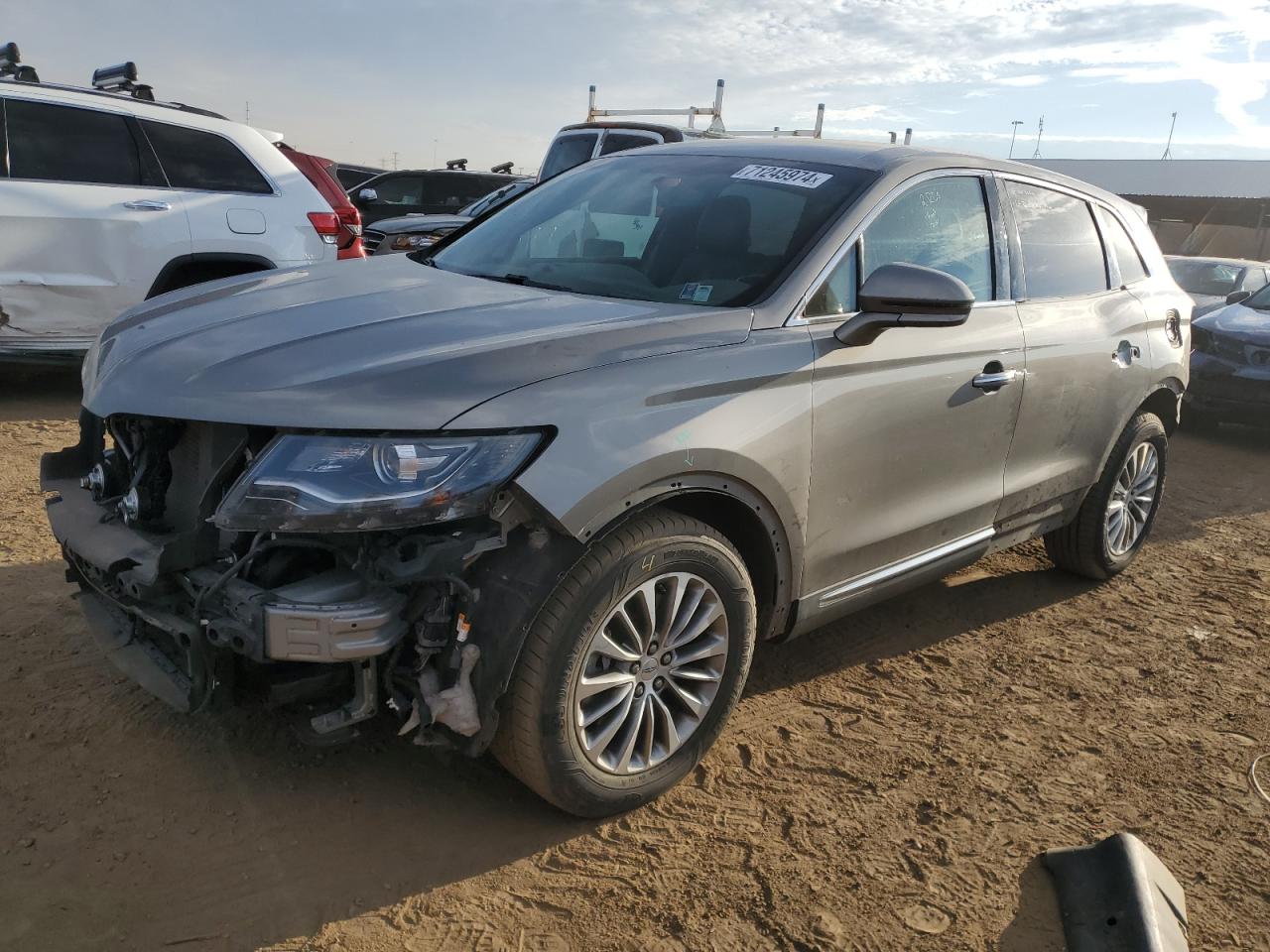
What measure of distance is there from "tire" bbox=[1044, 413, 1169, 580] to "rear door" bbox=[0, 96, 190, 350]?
5.46 m

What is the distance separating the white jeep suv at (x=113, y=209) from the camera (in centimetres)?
605

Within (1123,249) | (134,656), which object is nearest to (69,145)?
(134,656)

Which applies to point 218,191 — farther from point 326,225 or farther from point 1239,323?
point 1239,323

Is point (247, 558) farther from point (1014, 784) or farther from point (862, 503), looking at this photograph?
point (1014, 784)

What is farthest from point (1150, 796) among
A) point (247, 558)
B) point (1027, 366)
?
point (247, 558)

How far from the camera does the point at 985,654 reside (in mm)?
4102

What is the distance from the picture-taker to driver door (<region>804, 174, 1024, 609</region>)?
308 centimetres

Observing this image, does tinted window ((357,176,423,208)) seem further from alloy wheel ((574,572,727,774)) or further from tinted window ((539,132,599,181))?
alloy wheel ((574,572,727,774))

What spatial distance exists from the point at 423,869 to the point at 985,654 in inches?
98.6

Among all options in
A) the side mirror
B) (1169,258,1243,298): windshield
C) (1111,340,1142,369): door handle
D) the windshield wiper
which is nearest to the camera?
the side mirror

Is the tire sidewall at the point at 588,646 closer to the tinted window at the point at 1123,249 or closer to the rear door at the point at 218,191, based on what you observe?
the tinted window at the point at 1123,249

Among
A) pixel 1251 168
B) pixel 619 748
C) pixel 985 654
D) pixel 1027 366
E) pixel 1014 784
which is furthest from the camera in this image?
pixel 1251 168

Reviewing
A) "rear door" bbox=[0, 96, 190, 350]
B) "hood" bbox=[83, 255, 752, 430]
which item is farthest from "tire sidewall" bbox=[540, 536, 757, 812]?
"rear door" bbox=[0, 96, 190, 350]

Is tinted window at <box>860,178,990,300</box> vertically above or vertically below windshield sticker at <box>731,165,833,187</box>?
below
